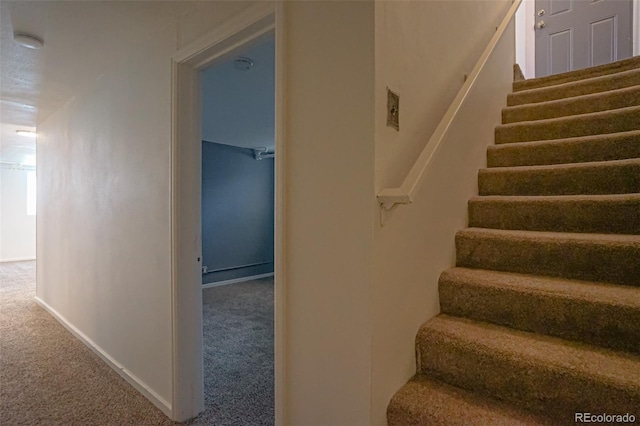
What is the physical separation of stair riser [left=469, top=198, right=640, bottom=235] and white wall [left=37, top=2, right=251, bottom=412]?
63.0 inches

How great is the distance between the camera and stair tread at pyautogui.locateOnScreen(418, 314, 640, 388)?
103cm

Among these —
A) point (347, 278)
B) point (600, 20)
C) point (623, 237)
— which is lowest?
point (347, 278)

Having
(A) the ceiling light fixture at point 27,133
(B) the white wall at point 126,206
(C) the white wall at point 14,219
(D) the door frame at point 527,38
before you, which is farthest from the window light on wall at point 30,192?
(D) the door frame at point 527,38

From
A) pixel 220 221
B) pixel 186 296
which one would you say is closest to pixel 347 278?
pixel 186 296

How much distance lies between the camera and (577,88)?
2389mm

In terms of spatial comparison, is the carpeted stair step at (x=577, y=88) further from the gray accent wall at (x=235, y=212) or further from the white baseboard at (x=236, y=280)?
the white baseboard at (x=236, y=280)

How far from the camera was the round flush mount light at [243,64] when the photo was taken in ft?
7.52

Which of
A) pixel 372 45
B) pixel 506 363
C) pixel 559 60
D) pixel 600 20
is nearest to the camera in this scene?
pixel 372 45

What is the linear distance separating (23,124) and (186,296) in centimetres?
385

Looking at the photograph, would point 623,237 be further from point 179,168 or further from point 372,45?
point 179,168

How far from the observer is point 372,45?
105 cm

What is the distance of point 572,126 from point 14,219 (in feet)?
34.7

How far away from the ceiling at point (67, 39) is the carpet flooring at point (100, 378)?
7.20 feet

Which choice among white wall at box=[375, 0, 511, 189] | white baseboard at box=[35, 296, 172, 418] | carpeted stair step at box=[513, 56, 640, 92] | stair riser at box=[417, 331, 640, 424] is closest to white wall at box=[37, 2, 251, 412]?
white baseboard at box=[35, 296, 172, 418]
